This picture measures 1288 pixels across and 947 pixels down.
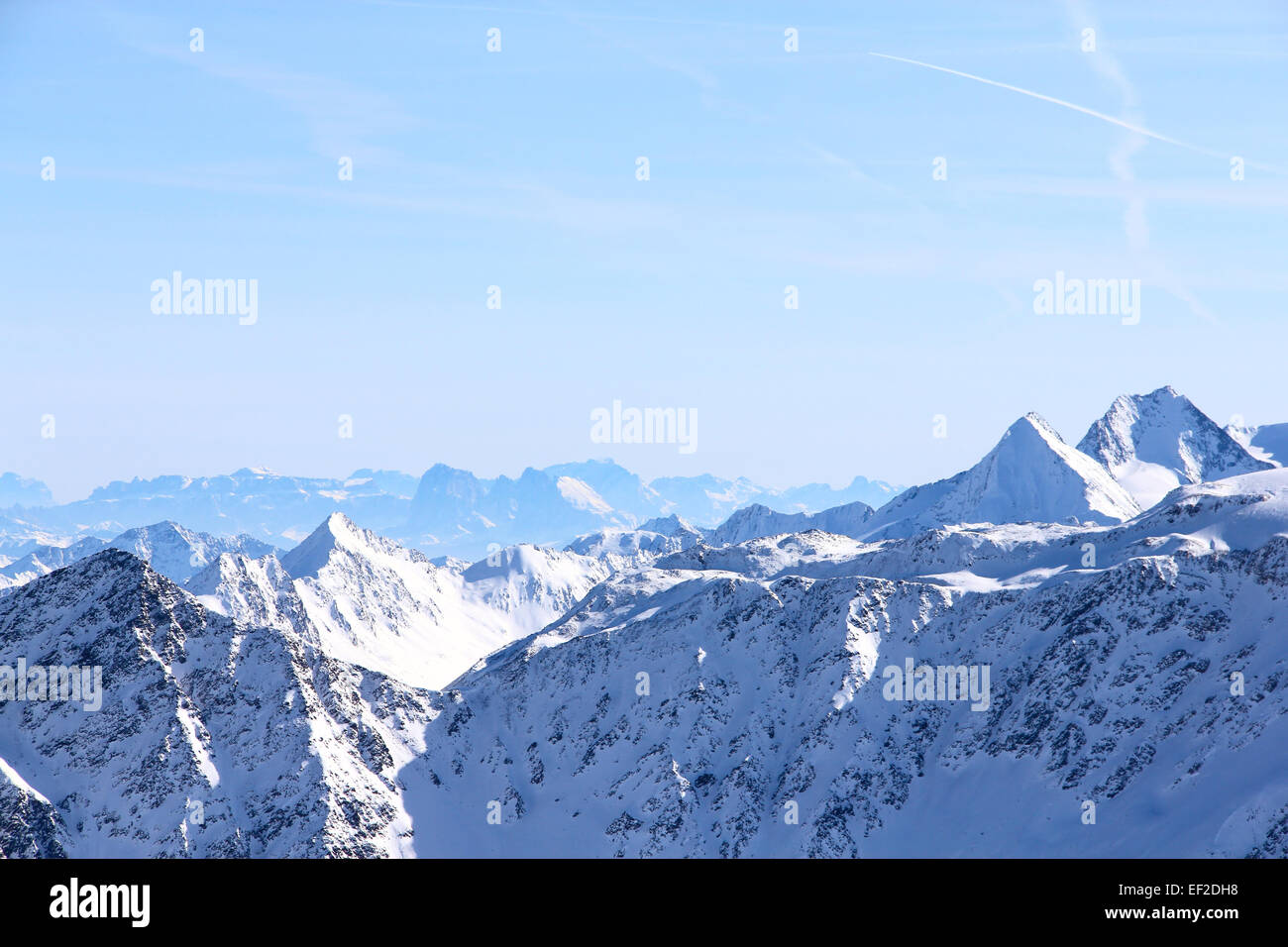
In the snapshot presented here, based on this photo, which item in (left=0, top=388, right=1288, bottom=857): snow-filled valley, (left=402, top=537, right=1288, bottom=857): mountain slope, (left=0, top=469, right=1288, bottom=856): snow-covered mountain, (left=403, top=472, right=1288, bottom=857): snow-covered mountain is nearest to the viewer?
(left=402, top=537, right=1288, bottom=857): mountain slope

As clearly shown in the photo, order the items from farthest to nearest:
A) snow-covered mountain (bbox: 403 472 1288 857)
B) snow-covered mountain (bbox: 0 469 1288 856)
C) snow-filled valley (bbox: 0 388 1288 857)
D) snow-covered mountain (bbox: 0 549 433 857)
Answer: snow-covered mountain (bbox: 0 549 433 857), snow-covered mountain (bbox: 0 469 1288 856), snow-filled valley (bbox: 0 388 1288 857), snow-covered mountain (bbox: 403 472 1288 857)

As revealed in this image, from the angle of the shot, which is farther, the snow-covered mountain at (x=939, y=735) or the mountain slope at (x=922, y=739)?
the snow-covered mountain at (x=939, y=735)

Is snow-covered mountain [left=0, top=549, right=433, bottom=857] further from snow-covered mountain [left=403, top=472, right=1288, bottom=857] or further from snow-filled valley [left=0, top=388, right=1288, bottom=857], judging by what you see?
snow-covered mountain [left=403, top=472, right=1288, bottom=857]

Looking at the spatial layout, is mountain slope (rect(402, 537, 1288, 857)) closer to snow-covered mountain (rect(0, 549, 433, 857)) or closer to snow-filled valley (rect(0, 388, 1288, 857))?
snow-filled valley (rect(0, 388, 1288, 857))

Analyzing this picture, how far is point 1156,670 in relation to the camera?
167250 mm

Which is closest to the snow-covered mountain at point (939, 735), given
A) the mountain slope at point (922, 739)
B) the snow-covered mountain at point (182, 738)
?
the mountain slope at point (922, 739)

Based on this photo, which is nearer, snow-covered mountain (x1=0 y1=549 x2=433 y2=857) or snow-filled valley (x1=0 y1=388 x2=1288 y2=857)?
snow-filled valley (x1=0 y1=388 x2=1288 y2=857)

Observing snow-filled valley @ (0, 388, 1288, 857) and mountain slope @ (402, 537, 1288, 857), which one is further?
snow-filled valley @ (0, 388, 1288, 857)

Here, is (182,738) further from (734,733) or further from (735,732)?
(735,732)

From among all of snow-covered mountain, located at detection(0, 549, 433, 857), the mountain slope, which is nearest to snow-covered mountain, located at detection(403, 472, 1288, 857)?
the mountain slope

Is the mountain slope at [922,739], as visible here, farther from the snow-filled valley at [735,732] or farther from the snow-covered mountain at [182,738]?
the snow-covered mountain at [182,738]
